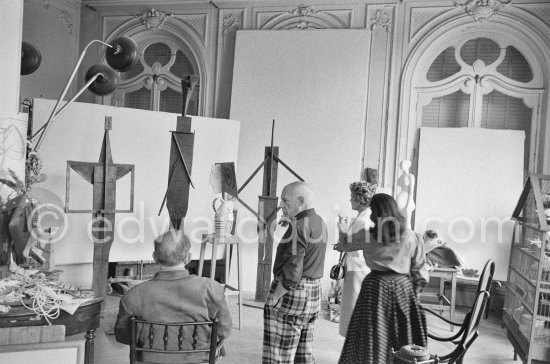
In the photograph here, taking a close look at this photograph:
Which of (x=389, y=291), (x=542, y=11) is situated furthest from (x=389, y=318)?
(x=542, y=11)

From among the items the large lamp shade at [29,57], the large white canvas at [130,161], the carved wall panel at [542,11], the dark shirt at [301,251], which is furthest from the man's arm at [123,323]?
the carved wall panel at [542,11]

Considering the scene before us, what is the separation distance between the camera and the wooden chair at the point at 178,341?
241 cm

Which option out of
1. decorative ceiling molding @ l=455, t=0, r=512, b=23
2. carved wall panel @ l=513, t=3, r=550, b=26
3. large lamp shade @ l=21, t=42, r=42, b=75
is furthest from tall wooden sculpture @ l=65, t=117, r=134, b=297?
carved wall panel @ l=513, t=3, r=550, b=26

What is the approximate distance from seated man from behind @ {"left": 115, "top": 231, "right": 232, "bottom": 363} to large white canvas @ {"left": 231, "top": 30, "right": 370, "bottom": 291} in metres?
4.08

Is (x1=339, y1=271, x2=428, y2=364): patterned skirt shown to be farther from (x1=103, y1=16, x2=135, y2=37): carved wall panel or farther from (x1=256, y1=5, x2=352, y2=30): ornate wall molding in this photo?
(x1=103, y1=16, x2=135, y2=37): carved wall panel

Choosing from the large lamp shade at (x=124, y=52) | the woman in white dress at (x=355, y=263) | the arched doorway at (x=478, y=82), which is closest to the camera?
the woman in white dress at (x=355, y=263)

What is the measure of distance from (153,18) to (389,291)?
226 inches

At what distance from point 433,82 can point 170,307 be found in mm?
5101

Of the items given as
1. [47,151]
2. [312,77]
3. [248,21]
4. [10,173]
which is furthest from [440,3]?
[10,173]

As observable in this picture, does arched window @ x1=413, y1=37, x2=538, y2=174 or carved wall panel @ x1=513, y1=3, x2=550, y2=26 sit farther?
arched window @ x1=413, y1=37, x2=538, y2=174

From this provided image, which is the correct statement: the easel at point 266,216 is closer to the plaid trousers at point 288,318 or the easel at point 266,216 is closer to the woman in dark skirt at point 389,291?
the plaid trousers at point 288,318

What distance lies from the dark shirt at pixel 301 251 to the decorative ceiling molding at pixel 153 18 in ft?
17.1

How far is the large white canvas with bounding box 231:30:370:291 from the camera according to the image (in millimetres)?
6676

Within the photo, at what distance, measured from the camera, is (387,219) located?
121 inches
